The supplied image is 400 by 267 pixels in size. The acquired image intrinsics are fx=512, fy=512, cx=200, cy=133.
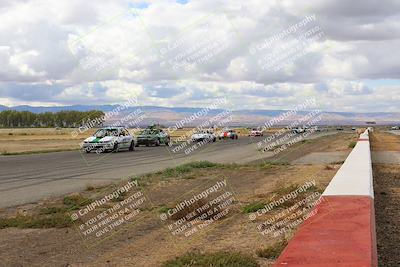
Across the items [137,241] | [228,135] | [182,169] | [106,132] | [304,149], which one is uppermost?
[106,132]

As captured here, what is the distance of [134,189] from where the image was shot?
1362 cm

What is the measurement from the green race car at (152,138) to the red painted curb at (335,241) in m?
37.9

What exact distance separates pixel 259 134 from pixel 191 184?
69.2 m

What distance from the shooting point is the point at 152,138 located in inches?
→ 1695

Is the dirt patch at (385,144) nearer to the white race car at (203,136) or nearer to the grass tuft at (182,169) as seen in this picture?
the white race car at (203,136)

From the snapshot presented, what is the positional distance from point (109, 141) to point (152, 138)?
1026 centimetres

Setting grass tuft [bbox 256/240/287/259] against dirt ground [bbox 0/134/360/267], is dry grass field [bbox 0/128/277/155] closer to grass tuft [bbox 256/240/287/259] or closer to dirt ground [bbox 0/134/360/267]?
dirt ground [bbox 0/134/360/267]

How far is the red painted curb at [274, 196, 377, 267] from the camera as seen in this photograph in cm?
334

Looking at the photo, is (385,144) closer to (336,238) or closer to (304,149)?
(304,149)

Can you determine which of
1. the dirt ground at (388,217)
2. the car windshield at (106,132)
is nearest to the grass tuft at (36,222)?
the dirt ground at (388,217)

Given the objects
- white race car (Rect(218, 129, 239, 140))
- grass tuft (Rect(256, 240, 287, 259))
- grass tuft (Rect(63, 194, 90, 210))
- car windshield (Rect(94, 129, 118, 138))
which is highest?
car windshield (Rect(94, 129, 118, 138))

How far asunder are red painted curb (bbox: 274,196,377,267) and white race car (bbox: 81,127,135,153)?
93.1 ft

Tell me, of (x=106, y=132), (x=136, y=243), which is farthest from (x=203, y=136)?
(x=136, y=243)

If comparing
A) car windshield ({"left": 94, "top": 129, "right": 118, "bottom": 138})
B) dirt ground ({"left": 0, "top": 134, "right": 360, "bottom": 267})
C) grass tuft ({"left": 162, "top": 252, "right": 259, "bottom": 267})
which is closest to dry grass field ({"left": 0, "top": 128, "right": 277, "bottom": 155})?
car windshield ({"left": 94, "top": 129, "right": 118, "bottom": 138})
